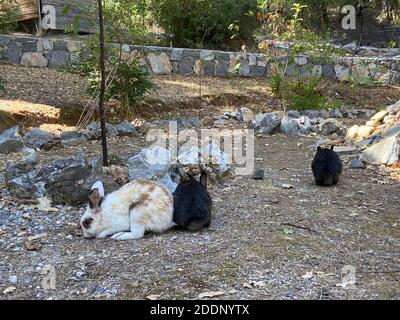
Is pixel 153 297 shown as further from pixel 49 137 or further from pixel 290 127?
pixel 290 127

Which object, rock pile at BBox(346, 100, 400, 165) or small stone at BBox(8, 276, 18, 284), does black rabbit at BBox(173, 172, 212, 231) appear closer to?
small stone at BBox(8, 276, 18, 284)

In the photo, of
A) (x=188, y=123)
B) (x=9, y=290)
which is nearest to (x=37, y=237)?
(x=9, y=290)

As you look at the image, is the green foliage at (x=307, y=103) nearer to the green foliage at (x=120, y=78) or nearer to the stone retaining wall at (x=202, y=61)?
the stone retaining wall at (x=202, y=61)

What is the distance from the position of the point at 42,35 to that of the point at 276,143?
30.5 ft

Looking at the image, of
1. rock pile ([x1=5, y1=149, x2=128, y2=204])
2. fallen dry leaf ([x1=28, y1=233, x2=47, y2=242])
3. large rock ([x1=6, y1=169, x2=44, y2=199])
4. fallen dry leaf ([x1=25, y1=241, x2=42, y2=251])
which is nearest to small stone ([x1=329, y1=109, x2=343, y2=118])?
rock pile ([x1=5, y1=149, x2=128, y2=204])

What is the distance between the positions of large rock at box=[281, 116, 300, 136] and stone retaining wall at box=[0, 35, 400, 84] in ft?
14.3

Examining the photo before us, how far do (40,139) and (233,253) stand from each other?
437 centimetres

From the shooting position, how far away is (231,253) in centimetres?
405

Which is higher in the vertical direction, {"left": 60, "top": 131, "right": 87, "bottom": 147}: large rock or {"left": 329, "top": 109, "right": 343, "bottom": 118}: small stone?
{"left": 329, "top": 109, "right": 343, "bottom": 118}: small stone

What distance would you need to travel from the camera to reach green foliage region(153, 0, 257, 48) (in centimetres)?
1444

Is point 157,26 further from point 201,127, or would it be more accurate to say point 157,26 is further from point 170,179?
point 170,179

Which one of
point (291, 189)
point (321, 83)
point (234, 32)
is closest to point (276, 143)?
point (291, 189)

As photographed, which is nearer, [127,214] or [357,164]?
[127,214]

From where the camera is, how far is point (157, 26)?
1552cm
